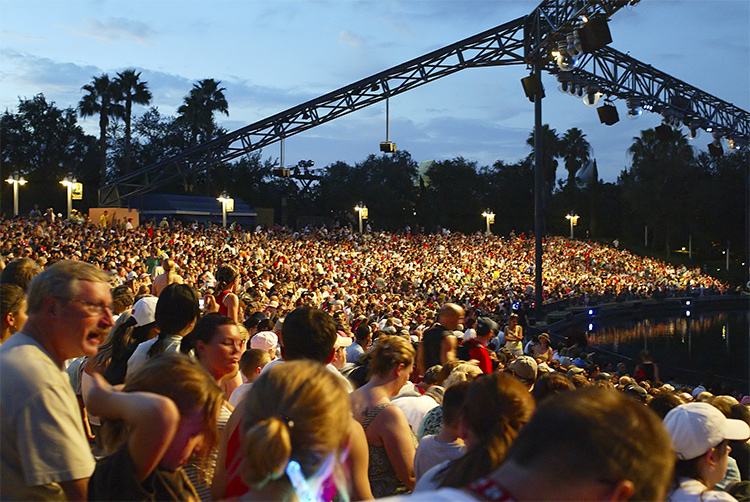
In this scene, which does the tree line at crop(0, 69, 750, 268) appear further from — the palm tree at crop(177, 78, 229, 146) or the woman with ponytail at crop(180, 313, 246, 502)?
the woman with ponytail at crop(180, 313, 246, 502)

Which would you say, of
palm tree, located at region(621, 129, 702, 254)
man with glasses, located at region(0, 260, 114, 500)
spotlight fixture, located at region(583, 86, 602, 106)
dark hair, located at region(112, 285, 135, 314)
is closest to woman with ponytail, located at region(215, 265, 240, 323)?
dark hair, located at region(112, 285, 135, 314)

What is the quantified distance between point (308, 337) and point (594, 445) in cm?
228

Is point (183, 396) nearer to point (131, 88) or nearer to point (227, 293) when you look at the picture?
point (227, 293)

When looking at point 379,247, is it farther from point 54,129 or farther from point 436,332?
point 54,129

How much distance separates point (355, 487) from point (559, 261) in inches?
1589

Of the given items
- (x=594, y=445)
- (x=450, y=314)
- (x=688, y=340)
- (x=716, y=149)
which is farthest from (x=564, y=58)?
(x=688, y=340)

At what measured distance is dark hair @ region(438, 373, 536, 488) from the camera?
6.33 feet

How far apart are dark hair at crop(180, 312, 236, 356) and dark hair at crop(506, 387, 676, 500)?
225cm

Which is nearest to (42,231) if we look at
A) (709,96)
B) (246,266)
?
(246,266)

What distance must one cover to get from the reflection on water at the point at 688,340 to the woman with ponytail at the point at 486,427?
19328 mm

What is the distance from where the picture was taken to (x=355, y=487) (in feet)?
8.09

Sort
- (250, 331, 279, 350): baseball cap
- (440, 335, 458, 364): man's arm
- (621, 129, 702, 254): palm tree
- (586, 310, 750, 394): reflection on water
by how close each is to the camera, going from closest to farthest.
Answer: (250, 331, 279, 350): baseball cap, (440, 335, 458, 364): man's arm, (586, 310, 750, 394): reflection on water, (621, 129, 702, 254): palm tree

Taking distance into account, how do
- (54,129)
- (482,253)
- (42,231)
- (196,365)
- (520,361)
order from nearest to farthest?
(196,365)
(520,361)
(42,231)
(482,253)
(54,129)

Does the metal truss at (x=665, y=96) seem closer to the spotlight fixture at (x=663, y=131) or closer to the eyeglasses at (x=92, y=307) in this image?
the spotlight fixture at (x=663, y=131)
